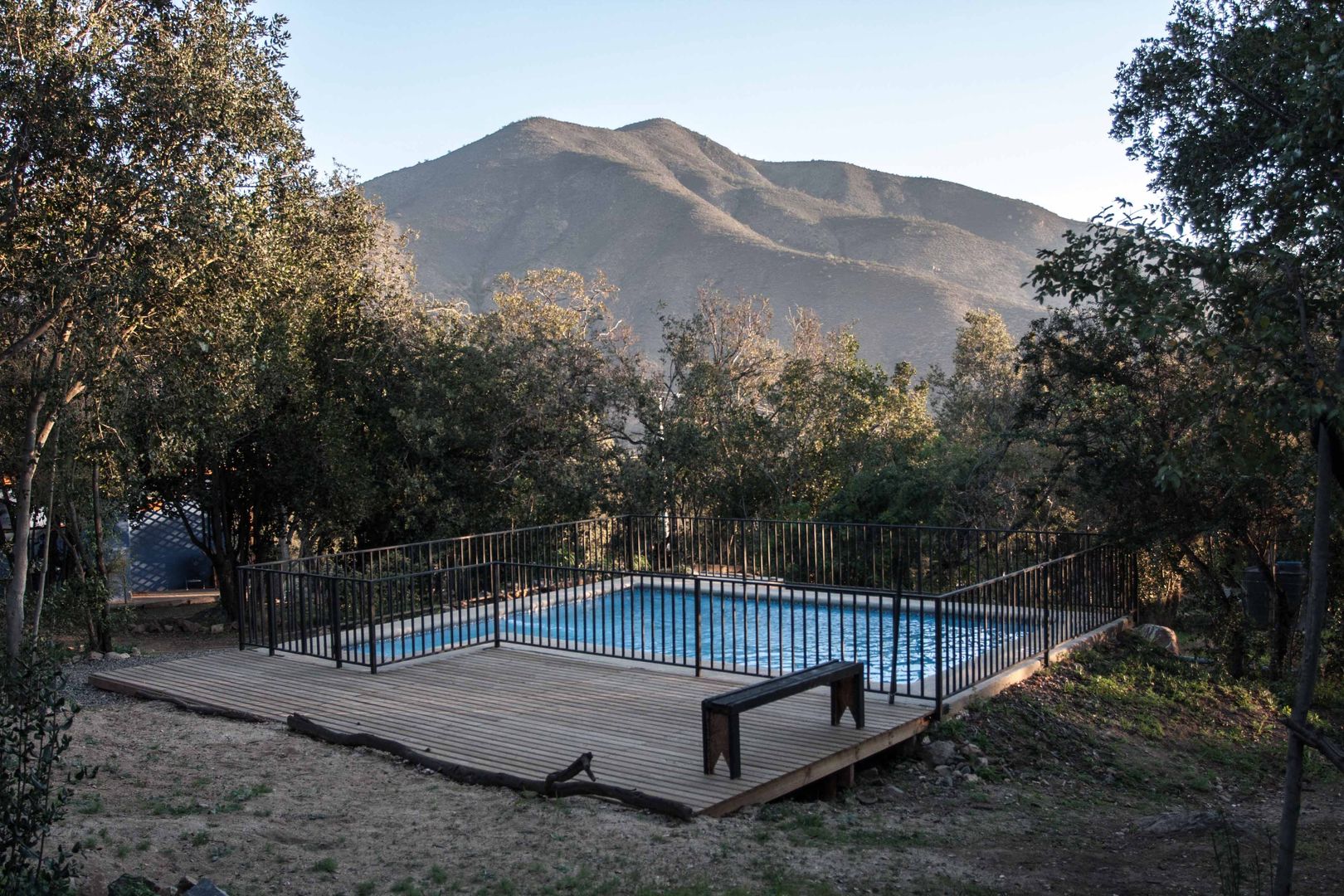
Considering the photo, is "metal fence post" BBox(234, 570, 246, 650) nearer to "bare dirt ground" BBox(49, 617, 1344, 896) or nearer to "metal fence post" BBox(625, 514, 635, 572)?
"bare dirt ground" BBox(49, 617, 1344, 896)

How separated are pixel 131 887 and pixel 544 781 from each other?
2.67m

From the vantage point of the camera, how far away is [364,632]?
1202 centimetres

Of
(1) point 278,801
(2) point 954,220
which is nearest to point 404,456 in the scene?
(1) point 278,801

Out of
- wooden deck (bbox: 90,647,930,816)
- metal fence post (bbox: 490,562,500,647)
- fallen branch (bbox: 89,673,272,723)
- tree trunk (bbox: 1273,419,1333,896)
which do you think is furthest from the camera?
metal fence post (bbox: 490,562,500,647)

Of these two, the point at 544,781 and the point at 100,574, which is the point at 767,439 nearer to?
the point at 100,574

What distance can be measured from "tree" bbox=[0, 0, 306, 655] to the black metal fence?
2594 mm

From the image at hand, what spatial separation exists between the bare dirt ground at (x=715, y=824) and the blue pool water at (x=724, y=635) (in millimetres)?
1447

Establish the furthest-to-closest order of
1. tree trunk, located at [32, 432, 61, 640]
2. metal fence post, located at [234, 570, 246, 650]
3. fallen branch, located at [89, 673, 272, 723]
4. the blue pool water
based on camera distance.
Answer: metal fence post, located at [234, 570, 246, 650]
tree trunk, located at [32, 432, 61, 640]
the blue pool water
fallen branch, located at [89, 673, 272, 723]

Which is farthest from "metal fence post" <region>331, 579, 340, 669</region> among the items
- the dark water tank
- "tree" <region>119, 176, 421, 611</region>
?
the dark water tank

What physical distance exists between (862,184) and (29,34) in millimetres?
102290

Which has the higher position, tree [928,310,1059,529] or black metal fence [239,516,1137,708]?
tree [928,310,1059,529]

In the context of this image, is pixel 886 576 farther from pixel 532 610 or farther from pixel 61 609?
pixel 61 609

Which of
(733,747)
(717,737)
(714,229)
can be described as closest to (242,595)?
(717,737)

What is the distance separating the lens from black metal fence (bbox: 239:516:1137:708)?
9492mm
